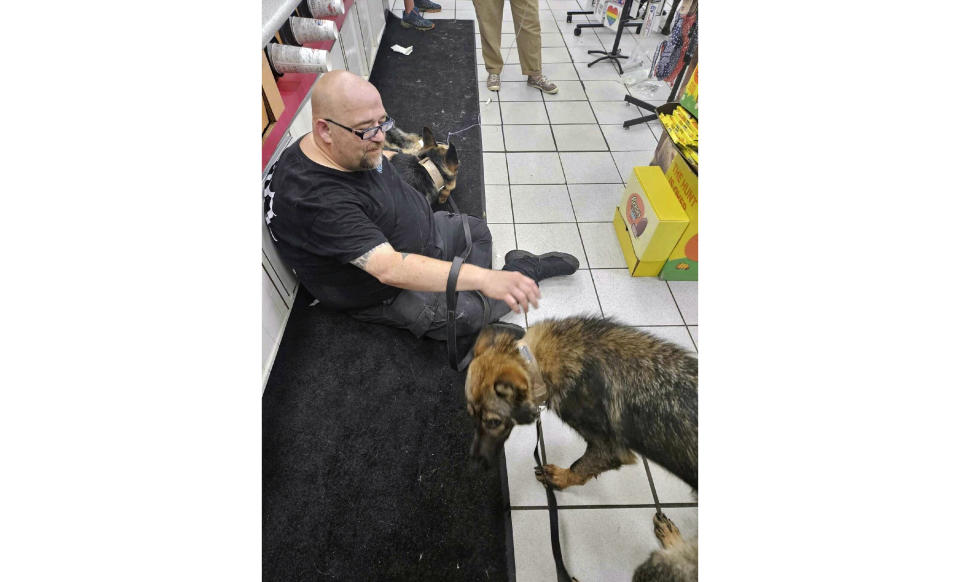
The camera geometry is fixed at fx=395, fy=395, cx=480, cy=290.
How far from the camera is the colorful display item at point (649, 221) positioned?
2166 millimetres

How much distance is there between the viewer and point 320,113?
1566 mm

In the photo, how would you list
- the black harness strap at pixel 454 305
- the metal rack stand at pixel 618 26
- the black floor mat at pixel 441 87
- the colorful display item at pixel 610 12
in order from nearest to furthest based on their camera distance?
the black harness strap at pixel 454 305 < the black floor mat at pixel 441 87 < the metal rack stand at pixel 618 26 < the colorful display item at pixel 610 12

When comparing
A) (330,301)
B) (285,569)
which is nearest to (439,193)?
(330,301)

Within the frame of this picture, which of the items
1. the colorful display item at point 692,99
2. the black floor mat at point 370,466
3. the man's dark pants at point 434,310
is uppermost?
the colorful display item at point 692,99

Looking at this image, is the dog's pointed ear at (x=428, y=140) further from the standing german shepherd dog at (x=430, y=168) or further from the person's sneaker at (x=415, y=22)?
the person's sneaker at (x=415, y=22)

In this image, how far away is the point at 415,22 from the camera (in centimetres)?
489

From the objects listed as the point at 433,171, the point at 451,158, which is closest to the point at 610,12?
the point at 451,158

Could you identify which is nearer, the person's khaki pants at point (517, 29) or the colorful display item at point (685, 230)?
the colorful display item at point (685, 230)

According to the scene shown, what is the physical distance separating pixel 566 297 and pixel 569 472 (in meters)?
1.06

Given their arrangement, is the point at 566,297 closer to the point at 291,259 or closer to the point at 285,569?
the point at 291,259

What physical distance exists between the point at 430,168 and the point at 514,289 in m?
1.61

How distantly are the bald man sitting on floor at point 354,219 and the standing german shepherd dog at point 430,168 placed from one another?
62 cm

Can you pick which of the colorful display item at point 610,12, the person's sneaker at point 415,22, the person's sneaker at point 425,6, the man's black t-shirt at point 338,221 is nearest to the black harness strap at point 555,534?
the man's black t-shirt at point 338,221

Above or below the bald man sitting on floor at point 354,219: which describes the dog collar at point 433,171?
below
